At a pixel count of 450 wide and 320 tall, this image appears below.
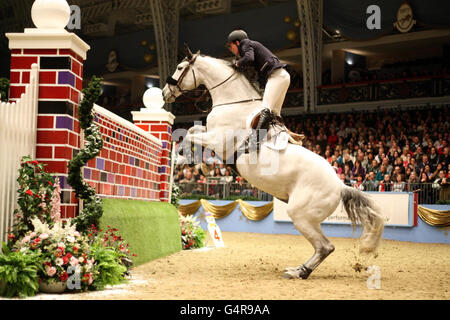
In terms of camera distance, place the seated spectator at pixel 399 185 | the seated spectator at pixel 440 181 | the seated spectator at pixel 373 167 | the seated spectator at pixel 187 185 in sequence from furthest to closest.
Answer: the seated spectator at pixel 187 185 → the seated spectator at pixel 373 167 → the seated spectator at pixel 399 185 → the seated spectator at pixel 440 181

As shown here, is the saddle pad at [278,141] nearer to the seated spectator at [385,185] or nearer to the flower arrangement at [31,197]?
the flower arrangement at [31,197]

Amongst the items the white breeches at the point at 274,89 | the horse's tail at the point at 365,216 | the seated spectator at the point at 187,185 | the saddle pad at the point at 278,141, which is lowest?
the horse's tail at the point at 365,216

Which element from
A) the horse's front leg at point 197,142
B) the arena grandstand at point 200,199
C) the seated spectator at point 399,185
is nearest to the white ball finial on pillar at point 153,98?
the arena grandstand at point 200,199

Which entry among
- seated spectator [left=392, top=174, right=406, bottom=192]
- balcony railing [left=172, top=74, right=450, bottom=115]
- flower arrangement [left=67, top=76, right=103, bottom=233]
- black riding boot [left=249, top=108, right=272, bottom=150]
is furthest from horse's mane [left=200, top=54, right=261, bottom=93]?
balcony railing [left=172, top=74, right=450, bottom=115]

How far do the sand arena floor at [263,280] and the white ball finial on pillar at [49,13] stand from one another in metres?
2.36

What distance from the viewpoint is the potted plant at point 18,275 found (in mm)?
3482

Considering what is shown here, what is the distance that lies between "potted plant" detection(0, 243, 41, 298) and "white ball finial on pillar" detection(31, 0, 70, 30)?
2.01m

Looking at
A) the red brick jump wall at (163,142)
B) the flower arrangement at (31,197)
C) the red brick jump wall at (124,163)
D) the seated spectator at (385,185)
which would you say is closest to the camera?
the flower arrangement at (31,197)

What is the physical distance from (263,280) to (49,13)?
10.9 ft

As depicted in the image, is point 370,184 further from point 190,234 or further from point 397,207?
point 190,234

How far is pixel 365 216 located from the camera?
5492mm

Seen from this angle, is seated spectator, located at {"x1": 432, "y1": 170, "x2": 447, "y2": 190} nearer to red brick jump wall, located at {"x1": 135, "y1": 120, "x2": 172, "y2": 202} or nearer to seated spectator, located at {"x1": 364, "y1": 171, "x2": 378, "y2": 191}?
seated spectator, located at {"x1": 364, "y1": 171, "x2": 378, "y2": 191}

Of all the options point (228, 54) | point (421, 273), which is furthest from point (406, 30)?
point (421, 273)
